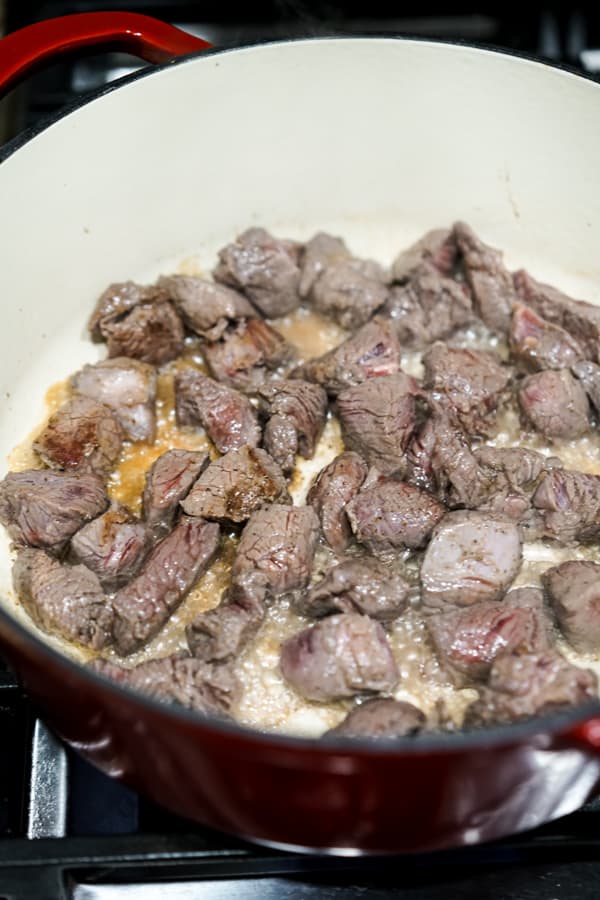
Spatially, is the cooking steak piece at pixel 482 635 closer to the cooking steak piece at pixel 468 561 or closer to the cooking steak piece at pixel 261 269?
the cooking steak piece at pixel 468 561

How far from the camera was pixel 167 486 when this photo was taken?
2137mm

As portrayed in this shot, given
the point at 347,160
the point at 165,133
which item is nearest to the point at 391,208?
the point at 347,160

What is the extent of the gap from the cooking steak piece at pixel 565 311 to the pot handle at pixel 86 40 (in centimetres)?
101

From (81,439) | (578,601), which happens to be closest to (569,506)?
(578,601)

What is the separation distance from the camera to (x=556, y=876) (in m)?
1.67

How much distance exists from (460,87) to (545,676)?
154 centimetres

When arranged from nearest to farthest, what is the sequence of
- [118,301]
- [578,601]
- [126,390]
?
1. [578,601]
2. [126,390]
3. [118,301]

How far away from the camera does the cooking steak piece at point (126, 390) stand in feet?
7.64

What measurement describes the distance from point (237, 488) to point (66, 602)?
1.42ft

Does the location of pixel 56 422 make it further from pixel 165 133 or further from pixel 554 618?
pixel 554 618

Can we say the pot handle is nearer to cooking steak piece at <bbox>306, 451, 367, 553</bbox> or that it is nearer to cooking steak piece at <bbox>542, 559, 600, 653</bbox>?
cooking steak piece at <bbox>306, 451, 367, 553</bbox>

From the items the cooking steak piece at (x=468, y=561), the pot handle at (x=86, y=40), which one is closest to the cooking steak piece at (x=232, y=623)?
the cooking steak piece at (x=468, y=561)

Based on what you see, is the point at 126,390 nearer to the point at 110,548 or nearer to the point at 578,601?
the point at 110,548

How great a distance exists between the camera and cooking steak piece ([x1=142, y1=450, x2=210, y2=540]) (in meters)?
2.13
